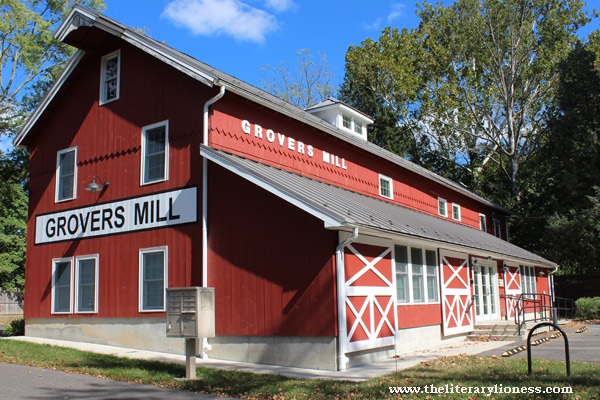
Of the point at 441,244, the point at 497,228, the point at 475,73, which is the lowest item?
the point at 441,244

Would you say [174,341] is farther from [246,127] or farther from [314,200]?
[246,127]

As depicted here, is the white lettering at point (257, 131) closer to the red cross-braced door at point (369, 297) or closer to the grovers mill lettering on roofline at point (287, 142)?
the grovers mill lettering on roofline at point (287, 142)

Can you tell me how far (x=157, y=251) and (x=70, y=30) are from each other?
6851mm

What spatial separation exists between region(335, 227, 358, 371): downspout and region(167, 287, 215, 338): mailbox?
8.27ft

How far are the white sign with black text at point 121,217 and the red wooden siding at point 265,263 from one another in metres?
0.88

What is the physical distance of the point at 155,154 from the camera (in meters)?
14.4

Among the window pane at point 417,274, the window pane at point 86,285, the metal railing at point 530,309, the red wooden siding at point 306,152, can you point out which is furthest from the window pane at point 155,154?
the metal railing at point 530,309

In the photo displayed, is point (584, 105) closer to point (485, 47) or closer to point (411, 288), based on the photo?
point (485, 47)

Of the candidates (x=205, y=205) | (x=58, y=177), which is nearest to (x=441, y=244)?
(x=205, y=205)

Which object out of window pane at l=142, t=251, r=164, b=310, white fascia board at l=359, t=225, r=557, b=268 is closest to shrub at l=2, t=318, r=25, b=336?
window pane at l=142, t=251, r=164, b=310

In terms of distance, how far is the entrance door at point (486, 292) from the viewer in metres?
19.0

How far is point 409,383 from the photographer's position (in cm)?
891

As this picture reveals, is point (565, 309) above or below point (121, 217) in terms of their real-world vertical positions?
below

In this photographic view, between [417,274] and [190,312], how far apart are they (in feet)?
23.2
